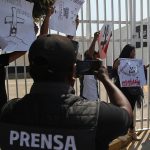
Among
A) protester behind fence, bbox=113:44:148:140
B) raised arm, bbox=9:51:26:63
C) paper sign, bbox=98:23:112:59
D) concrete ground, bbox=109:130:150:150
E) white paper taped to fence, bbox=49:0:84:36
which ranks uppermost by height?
white paper taped to fence, bbox=49:0:84:36

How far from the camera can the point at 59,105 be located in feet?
5.96

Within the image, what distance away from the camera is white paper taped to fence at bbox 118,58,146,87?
6262 millimetres

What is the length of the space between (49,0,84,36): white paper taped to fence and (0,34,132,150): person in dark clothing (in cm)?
247

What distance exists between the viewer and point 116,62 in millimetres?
6320

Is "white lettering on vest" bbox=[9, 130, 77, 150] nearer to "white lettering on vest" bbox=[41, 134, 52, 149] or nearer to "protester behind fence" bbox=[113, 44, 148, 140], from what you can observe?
"white lettering on vest" bbox=[41, 134, 52, 149]

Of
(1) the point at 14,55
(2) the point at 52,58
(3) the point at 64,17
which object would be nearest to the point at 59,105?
(2) the point at 52,58

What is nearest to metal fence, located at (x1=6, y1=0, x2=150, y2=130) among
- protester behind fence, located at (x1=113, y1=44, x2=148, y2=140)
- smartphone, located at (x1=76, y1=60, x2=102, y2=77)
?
protester behind fence, located at (x1=113, y1=44, x2=148, y2=140)

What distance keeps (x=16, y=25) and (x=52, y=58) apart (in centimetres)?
210

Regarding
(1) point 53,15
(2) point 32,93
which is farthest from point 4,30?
(2) point 32,93

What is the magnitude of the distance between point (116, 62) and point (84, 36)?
0.64 metres

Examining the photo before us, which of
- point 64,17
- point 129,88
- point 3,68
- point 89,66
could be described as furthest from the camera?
point 129,88

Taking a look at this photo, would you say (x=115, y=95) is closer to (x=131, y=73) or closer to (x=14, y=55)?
(x=14, y=55)

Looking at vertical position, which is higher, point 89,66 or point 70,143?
point 89,66

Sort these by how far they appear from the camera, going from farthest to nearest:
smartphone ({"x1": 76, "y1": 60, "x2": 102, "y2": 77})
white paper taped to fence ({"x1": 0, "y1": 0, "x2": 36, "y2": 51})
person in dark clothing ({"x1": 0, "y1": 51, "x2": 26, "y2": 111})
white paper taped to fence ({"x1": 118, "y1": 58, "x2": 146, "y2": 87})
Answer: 1. white paper taped to fence ({"x1": 118, "y1": 58, "x2": 146, "y2": 87})
2. white paper taped to fence ({"x1": 0, "y1": 0, "x2": 36, "y2": 51})
3. person in dark clothing ({"x1": 0, "y1": 51, "x2": 26, "y2": 111})
4. smartphone ({"x1": 76, "y1": 60, "x2": 102, "y2": 77})
